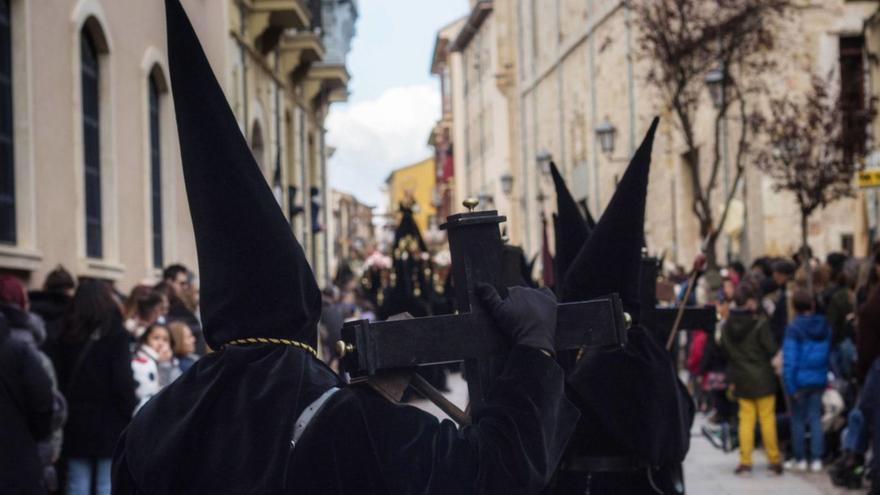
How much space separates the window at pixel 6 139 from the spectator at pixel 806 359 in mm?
6631

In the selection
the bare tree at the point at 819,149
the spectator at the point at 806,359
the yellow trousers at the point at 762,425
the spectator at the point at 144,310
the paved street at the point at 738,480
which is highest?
the bare tree at the point at 819,149

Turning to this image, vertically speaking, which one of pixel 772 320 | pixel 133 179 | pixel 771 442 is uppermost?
pixel 133 179

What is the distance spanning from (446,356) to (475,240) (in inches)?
12.5

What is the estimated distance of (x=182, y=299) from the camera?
1216 cm

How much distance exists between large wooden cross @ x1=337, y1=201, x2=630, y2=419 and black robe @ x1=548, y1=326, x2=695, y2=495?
226 centimetres

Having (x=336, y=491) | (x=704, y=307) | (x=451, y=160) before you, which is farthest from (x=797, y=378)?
(x=451, y=160)

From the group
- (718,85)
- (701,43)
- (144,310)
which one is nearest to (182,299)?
(144,310)

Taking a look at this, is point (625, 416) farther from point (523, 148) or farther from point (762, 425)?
point (523, 148)

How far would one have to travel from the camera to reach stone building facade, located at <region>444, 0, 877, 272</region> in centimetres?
2745

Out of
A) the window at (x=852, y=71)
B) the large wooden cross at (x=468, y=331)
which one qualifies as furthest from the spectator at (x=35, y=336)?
the window at (x=852, y=71)

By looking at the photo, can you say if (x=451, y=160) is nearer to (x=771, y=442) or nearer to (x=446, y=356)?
(x=771, y=442)

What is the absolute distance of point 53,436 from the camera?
881 centimetres

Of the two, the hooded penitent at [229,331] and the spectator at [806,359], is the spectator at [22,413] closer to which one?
the hooded penitent at [229,331]

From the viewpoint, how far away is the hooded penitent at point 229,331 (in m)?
3.69
